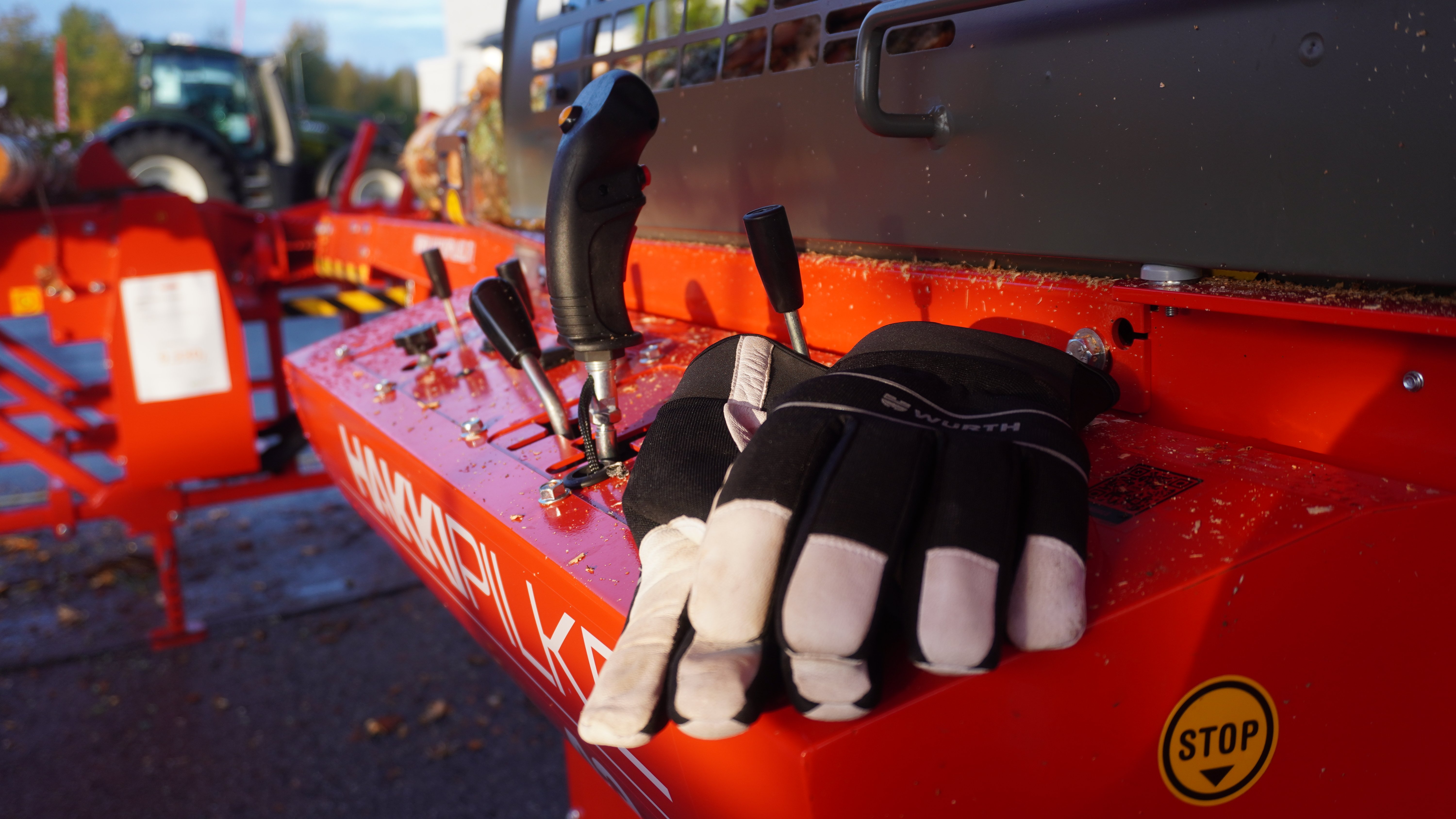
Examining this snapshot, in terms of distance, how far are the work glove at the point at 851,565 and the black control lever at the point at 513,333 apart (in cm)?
51

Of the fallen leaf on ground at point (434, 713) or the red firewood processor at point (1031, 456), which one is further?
the fallen leaf on ground at point (434, 713)

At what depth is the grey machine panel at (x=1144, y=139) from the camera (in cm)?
71

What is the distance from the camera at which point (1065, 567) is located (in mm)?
636

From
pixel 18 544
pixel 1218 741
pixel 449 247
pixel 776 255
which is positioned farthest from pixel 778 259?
pixel 18 544

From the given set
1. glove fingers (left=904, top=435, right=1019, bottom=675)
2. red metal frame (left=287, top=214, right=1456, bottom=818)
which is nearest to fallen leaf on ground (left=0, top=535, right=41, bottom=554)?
red metal frame (left=287, top=214, right=1456, bottom=818)

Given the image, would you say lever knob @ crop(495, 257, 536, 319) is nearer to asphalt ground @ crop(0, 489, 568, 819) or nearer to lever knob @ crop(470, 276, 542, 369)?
lever knob @ crop(470, 276, 542, 369)

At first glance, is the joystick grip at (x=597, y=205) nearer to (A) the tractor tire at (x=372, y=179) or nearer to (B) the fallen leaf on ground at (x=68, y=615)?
(B) the fallen leaf on ground at (x=68, y=615)

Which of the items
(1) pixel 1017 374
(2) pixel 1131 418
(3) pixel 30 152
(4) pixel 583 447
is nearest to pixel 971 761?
(1) pixel 1017 374

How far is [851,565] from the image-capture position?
24.3 inches

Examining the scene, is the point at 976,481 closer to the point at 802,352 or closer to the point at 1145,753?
the point at 1145,753

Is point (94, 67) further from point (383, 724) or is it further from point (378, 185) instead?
point (383, 724)

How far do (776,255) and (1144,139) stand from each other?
1.24 feet

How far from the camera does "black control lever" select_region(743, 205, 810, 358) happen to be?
40.6 inches

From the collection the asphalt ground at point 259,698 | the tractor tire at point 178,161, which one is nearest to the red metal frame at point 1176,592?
the asphalt ground at point 259,698
